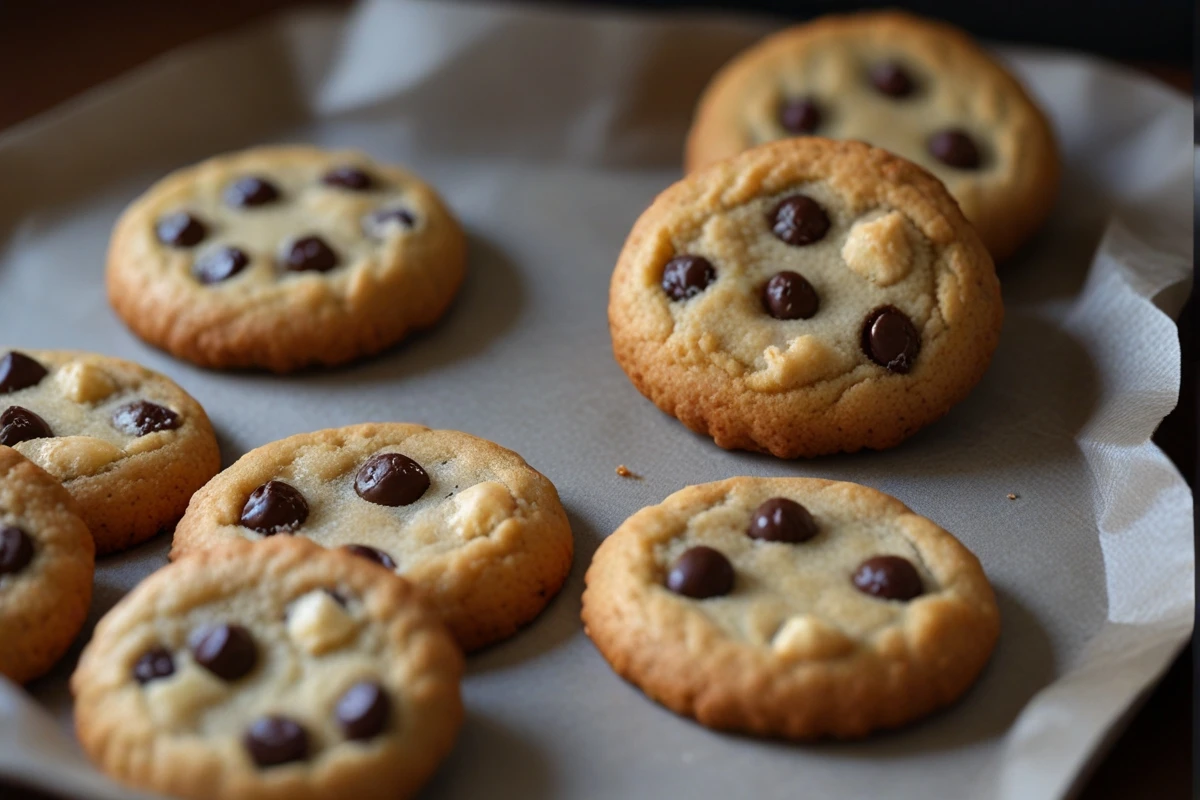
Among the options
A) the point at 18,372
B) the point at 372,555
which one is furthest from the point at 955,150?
the point at 18,372

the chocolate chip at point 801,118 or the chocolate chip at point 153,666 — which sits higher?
the chocolate chip at point 801,118

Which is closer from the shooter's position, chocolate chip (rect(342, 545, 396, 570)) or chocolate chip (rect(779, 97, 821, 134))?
chocolate chip (rect(342, 545, 396, 570))

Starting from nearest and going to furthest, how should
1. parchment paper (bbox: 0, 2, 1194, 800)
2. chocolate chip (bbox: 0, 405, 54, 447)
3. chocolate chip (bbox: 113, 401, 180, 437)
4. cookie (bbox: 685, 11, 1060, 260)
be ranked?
A: parchment paper (bbox: 0, 2, 1194, 800) → chocolate chip (bbox: 0, 405, 54, 447) → chocolate chip (bbox: 113, 401, 180, 437) → cookie (bbox: 685, 11, 1060, 260)

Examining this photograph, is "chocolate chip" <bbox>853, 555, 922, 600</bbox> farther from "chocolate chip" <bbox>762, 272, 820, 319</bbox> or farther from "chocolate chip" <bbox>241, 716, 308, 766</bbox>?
"chocolate chip" <bbox>241, 716, 308, 766</bbox>

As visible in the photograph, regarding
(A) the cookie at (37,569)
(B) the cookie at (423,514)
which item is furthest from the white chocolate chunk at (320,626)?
(A) the cookie at (37,569)

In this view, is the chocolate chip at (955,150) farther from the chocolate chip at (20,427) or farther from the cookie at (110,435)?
the chocolate chip at (20,427)

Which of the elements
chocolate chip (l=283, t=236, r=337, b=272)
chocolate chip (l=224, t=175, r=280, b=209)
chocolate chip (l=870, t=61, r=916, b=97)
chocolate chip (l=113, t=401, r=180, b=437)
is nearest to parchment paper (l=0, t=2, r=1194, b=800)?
chocolate chip (l=113, t=401, r=180, b=437)

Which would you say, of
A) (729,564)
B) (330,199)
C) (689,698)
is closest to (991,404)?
(729,564)
